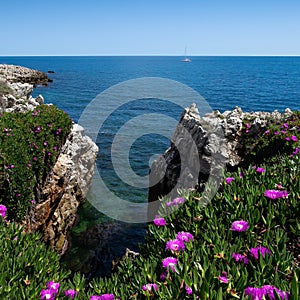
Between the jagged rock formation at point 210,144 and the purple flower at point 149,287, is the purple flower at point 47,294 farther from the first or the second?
the jagged rock formation at point 210,144

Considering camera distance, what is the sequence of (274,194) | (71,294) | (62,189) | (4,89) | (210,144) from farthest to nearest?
(4,89) → (210,144) → (62,189) → (274,194) → (71,294)

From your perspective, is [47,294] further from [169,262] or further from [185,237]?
[185,237]

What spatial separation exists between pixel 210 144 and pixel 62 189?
7427 millimetres

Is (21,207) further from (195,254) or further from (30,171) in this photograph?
(195,254)

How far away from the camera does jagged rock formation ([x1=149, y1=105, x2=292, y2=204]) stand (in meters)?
15.9

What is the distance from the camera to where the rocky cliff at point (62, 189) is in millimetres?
12234

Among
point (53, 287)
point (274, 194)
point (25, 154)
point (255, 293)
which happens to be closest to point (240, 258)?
point (255, 293)

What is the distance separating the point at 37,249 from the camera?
4.89 m

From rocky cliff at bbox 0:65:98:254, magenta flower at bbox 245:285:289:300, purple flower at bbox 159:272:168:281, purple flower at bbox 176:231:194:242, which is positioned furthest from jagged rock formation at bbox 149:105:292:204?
magenta flower at bbox 245:285:289:300

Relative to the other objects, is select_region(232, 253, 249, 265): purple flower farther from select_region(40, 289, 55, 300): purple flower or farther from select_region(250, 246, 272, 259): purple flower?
select_region(40, 289, 55, 300): purple flower

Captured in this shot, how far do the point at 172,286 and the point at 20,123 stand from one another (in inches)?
402

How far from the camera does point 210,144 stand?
16125 mm


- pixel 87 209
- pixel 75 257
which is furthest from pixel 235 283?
pixel 87 209

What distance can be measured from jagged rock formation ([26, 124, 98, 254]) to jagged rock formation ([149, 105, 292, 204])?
503 centimetres
